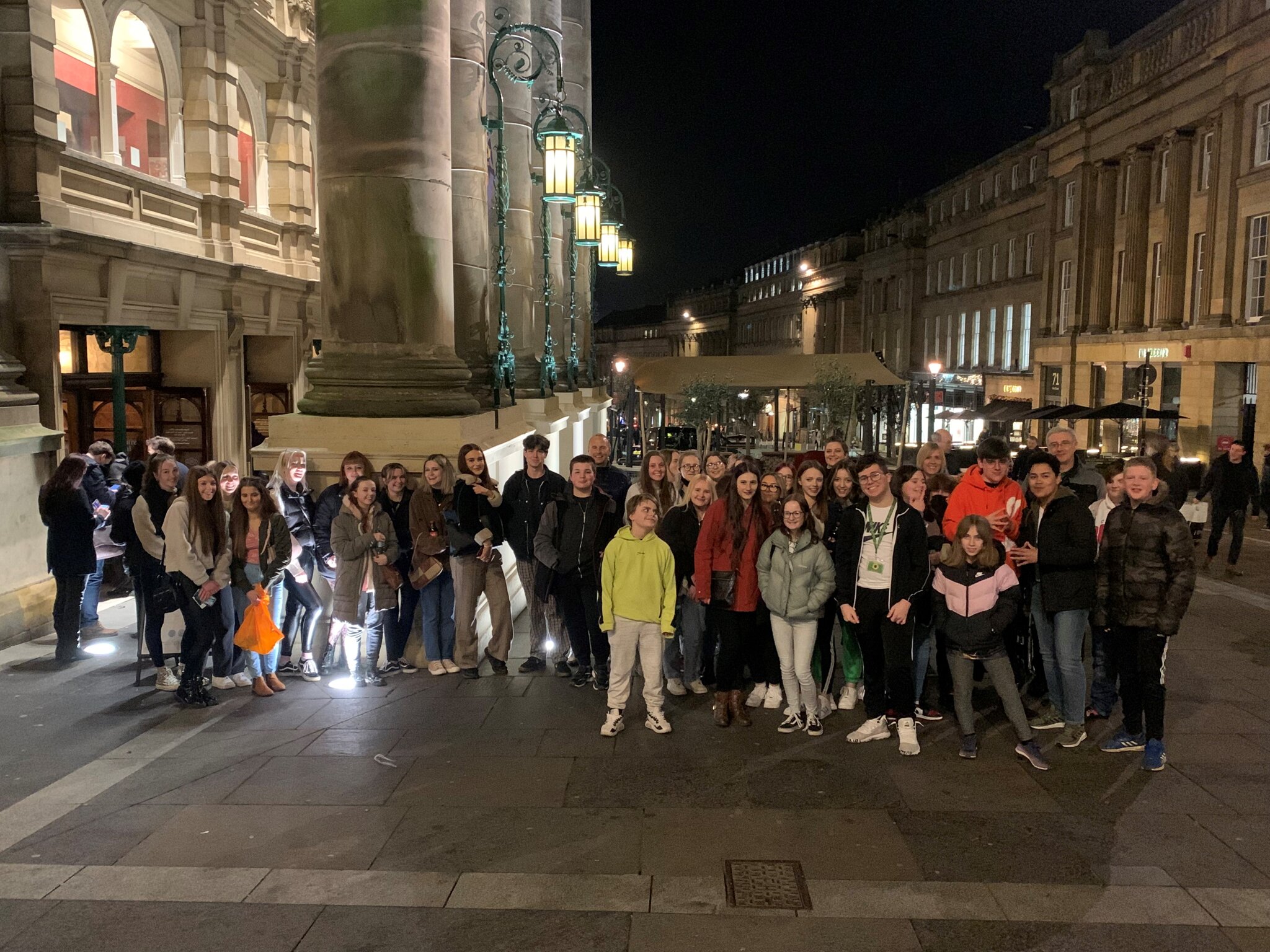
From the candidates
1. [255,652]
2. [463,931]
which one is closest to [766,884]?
[463,931]

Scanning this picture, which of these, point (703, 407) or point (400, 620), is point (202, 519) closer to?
point (400, 620)

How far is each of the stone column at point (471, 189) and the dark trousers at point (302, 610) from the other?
3772 mm

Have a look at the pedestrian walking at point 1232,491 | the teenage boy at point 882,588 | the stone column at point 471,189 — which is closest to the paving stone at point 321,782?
the teenage boy at point 882,588

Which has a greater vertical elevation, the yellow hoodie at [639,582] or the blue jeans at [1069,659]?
the yellow hoodie at [639,582]

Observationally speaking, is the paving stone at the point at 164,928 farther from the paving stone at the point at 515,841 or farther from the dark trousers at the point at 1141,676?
the dark trousers at the point at 1141,676

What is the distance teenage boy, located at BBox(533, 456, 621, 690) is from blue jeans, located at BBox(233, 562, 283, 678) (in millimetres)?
2042

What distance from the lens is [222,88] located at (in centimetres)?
1667

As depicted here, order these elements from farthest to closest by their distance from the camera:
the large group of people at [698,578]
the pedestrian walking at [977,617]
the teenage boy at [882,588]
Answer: the teenage boy at [882,588] → the large group of people at [698,578] → the pedestrian walking at [977,617]

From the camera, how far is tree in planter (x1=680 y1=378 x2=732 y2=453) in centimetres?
4091

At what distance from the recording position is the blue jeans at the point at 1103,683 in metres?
7.85

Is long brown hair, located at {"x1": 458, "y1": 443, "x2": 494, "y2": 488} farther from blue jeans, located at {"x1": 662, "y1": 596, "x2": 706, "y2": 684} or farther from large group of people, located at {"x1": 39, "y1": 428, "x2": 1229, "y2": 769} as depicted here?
blue jeans, located at {"x1": 662, "y1": 596, "x2": 706, "y2": 684}

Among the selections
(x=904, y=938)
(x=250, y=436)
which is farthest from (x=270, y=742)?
(x=250, y=436)

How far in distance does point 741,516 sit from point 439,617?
8.75ft

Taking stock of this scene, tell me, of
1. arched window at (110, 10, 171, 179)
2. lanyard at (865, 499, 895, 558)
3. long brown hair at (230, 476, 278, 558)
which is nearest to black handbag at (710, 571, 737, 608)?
lanyard at (865, 499, 895, 558)
